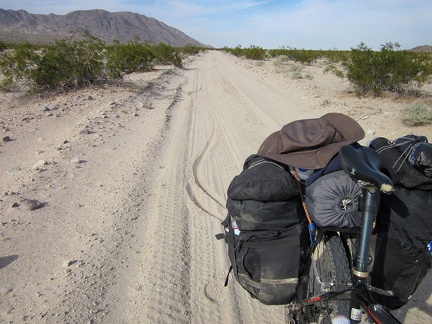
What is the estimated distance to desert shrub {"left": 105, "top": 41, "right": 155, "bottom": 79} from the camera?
39.9ft

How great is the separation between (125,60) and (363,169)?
606 inches

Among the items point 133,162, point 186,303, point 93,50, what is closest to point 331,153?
point 186,303

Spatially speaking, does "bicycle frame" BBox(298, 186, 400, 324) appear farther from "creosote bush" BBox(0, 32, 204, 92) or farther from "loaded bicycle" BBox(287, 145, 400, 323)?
"creosote bush" BBox(0, 32, 204, 92)

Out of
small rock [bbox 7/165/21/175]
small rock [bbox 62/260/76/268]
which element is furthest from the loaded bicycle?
small rock [bbox 7/165/21/175]

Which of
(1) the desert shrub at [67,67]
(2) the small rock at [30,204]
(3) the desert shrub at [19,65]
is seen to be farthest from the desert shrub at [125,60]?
(2) the small rock at [30,204]

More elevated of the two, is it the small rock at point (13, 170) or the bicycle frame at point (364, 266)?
the bicycle frame at point (364, 266)

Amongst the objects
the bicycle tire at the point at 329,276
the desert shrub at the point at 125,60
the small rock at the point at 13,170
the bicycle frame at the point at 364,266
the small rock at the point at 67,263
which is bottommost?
the small rock at the point at 67,263

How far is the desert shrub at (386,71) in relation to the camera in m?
9.84

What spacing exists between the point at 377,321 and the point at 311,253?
55 centimetres

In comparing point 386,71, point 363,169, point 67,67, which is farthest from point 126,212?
point 386,71

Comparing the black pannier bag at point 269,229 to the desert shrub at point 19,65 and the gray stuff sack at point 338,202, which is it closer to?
the gray stuff sack at point 338,202

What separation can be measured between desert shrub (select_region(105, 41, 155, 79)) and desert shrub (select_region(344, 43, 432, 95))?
872cm

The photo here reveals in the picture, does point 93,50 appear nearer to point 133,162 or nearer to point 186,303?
point 133,162

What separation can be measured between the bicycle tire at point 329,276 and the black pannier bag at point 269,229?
0.12 meters
